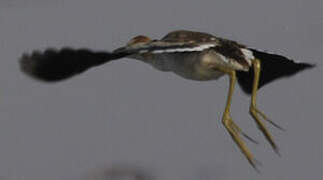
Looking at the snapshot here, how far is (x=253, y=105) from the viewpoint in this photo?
21.2 ft

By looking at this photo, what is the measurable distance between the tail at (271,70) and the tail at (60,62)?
1275mm

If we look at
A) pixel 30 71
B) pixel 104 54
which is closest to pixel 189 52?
pixel 104 54

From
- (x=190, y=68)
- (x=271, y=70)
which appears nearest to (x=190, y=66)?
(x=190, y=68)

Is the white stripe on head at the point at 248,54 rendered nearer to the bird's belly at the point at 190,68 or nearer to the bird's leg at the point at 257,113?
the bird's leg at the point at 257,113

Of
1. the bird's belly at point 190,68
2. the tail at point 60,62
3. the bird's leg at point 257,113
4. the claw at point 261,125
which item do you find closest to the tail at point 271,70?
the bird's leg at point 257,113

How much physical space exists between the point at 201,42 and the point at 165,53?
0.42 meters

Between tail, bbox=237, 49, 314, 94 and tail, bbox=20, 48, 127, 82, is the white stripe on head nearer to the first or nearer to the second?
tail, bbox=237, 49, 314, 94

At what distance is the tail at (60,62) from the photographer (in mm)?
6289

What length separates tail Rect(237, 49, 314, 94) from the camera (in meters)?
7.11

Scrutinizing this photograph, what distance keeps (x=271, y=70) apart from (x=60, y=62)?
174 cm

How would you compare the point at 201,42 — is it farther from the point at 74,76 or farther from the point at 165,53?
the point at 74,76

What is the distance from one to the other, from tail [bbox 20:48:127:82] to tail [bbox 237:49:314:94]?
1.28m

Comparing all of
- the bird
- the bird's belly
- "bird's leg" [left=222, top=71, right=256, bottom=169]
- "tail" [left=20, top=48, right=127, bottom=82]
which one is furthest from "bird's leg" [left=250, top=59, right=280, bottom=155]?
"tail" [left=20, top=48, right=127, bottom=82]

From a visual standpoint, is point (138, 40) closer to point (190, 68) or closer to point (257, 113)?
point (190, 68)
